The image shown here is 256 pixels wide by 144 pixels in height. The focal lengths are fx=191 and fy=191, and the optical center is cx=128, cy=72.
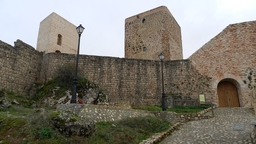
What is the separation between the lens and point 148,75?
16.4 meters

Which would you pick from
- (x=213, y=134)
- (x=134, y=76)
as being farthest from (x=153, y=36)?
(x=213, y=134)


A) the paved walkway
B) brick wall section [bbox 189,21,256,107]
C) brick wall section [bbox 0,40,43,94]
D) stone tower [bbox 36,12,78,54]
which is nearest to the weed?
the paved walkway

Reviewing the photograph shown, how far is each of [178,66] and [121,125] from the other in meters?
10.6

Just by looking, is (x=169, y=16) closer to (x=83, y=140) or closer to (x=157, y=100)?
(x=157, y=100)

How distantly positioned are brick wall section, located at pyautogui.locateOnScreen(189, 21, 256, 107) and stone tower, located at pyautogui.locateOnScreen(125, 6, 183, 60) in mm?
5482

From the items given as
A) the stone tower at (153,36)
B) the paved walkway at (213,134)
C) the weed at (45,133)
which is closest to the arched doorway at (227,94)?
the paved walkway at (213,134)

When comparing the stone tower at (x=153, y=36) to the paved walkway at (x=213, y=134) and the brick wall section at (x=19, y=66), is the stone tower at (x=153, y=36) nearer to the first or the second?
the brick wall section at (x=19, y=66)

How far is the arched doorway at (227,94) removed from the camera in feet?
51.4

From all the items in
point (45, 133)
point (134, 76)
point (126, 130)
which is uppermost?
point (134, 76)

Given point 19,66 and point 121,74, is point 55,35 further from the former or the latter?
point 121,74

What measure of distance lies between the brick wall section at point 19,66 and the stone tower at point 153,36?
39.4ft

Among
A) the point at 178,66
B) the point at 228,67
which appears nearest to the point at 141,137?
the point at 178,66

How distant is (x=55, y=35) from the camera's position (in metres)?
21.4

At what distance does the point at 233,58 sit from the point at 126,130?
13025 mm
